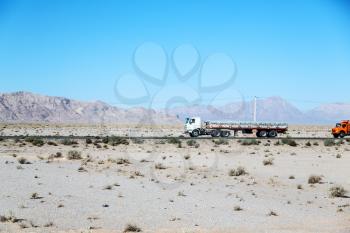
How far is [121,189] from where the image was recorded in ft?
74.5

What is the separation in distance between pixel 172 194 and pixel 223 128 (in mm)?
49892

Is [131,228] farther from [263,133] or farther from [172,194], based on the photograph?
[263,133]

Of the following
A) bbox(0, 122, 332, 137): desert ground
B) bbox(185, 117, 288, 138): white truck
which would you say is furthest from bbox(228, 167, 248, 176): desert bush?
bbox(0, 122, 332, 137): desert ground

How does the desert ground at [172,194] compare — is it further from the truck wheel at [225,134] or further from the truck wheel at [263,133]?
the truck wheel at [263,133]

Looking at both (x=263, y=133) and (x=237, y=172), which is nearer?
(x=237, y=172)

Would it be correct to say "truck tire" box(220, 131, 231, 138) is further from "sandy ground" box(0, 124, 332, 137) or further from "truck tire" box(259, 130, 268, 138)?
"sandy ground" box(0, 124, 332, 137)

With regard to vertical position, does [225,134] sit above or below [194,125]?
below

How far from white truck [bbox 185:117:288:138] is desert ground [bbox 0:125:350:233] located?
30145 millimetres

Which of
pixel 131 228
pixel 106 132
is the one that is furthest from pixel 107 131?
pixel 131 228

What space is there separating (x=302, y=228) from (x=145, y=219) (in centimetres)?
470

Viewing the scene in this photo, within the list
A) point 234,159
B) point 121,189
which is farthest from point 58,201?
point 234,159

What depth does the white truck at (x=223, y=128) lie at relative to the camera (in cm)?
7044

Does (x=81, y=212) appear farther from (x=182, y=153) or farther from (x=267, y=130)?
(x=267, y=130)

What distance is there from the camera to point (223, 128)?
71062 mm
